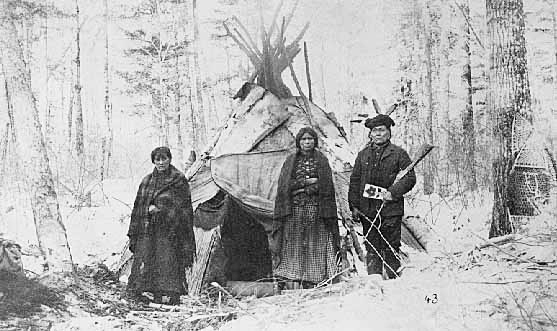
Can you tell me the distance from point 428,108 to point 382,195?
1.92ft

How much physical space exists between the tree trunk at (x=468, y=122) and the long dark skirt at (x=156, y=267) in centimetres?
171

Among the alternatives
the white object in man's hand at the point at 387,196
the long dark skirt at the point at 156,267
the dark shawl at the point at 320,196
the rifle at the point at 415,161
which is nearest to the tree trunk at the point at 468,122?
the rifle at the point at 415,161

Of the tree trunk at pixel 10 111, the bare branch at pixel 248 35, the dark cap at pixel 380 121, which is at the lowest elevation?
the dark cap at pixel 380 121

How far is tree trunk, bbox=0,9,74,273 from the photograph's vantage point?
375 cm

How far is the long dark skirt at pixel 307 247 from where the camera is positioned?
3650mm

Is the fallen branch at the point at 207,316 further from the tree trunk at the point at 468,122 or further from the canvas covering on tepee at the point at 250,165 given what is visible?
the tree trunk at the point at 468,122

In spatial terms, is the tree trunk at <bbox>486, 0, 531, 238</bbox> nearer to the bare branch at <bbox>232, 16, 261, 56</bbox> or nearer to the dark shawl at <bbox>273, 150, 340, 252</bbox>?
the dark shawl at <bbox>273, 150, 340, 252</bbox>

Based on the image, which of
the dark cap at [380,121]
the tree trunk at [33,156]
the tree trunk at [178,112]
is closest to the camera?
the dark cap at [380,121]

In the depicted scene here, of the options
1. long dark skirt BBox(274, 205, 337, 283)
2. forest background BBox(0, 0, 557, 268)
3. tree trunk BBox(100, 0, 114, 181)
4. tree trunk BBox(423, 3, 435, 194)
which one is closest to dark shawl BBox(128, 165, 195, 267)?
forest background BBox(0, 0, 557, 268)

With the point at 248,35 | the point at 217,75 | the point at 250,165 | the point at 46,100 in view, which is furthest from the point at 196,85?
the point at 46,100

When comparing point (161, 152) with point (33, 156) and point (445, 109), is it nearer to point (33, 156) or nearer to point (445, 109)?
point (33, 156)

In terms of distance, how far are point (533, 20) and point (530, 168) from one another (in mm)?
804

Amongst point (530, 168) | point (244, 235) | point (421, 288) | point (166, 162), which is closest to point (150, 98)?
point (166, 162)

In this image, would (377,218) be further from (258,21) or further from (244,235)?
(258,21)
